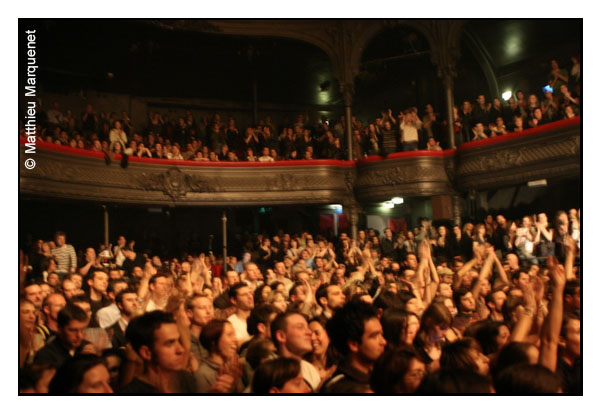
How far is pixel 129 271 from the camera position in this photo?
10.3 meters

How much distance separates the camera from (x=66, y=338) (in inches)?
184

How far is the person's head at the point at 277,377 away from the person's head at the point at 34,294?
3.12 meters

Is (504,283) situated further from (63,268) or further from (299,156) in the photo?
(299,156)

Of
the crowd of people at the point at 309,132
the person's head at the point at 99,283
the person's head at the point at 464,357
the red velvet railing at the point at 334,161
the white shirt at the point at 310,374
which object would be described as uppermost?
the crowd of people at the point at 309,132

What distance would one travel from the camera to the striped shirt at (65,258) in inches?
370

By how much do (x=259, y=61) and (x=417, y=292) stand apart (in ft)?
33.8

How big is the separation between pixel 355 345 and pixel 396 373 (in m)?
0.53

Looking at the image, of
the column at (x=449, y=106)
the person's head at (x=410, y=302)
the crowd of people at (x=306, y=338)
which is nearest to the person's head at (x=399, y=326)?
the crowd of people at (x=306, y=338)

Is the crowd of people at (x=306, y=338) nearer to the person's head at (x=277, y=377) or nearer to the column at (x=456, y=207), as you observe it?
the person's head at (x=277, y=377)

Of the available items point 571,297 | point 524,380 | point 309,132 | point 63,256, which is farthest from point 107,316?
point 309,132

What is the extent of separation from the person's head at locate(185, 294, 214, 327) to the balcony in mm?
7133

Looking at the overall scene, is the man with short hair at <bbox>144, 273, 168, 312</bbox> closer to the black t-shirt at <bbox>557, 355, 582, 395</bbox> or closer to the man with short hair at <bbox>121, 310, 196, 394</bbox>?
the man with short hair at <bbox>121, 310, 196, 394</bbox>

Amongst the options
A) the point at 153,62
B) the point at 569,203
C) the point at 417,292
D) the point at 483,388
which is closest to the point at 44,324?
the point at 417,292

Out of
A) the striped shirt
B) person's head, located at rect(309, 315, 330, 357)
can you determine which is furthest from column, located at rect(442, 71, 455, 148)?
person's head, located at rect(309, 315, 330, 357)
